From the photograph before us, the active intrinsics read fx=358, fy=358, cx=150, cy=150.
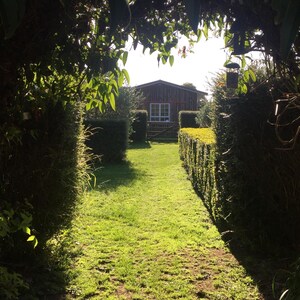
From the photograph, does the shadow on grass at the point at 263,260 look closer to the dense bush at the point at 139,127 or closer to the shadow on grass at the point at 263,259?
the shadow on grass at the point at 263,259

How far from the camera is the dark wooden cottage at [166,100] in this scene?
34.4m

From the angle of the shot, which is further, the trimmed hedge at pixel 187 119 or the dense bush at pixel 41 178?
the trimmed hedge at pixel 187 119

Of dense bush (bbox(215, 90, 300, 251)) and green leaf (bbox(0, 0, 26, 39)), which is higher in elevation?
green leaf (bbox(0, 0, 26, 39))

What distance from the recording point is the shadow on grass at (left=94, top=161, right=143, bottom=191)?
1000 centimetres

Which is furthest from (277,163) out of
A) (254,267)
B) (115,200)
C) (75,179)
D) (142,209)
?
(115,200)

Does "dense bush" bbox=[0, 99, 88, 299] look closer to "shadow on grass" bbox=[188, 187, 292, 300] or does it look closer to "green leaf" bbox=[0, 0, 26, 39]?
"shadow on grass" bbox=[188, 187, 292, 300]

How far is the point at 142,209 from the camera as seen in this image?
7.56m

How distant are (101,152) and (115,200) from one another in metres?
6.82

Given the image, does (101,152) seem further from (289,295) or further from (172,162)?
(289,295)

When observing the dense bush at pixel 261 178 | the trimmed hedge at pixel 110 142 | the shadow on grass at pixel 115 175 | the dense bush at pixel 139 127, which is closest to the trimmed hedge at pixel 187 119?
the dense bush at pixel 139 127

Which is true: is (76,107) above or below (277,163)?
above

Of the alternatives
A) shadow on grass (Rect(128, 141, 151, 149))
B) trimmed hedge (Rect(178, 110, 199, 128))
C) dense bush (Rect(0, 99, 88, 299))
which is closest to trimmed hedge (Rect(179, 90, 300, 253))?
dense bush (Rect(0, 99, 88, 299))

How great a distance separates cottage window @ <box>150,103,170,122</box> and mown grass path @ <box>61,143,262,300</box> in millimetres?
25684

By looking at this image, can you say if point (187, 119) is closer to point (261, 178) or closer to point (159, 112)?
point (159, 112)
